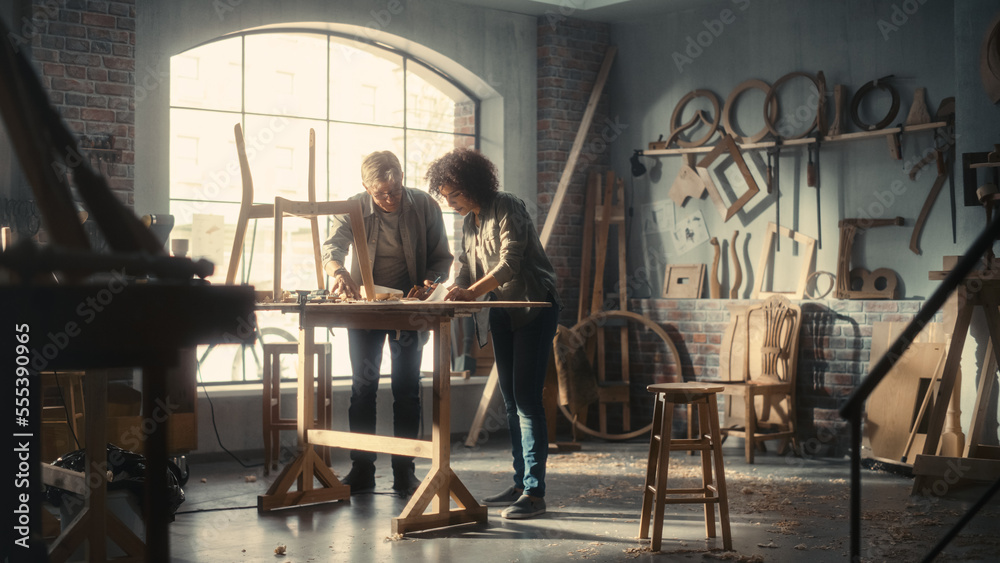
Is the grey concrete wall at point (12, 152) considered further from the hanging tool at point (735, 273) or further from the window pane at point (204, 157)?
the hanging tool at point (735, 273)

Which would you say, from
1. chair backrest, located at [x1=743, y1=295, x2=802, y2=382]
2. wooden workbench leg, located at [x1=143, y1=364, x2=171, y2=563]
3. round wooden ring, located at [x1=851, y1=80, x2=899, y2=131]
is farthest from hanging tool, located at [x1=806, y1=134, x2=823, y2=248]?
wooden workbench leg, located at [x1=143, y1=364, x2=171, y2=563]

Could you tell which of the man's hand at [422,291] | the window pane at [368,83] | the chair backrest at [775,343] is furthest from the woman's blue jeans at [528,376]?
the window pane at [368,83]

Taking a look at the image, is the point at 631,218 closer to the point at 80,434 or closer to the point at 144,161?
the point at 144,161

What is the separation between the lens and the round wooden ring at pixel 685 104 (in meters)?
6.65

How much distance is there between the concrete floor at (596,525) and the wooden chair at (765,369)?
601mm

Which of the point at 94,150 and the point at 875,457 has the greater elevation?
the point at 94,150

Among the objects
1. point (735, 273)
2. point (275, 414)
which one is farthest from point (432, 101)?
point (275, 414)

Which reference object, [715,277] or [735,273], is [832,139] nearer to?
[735,273]

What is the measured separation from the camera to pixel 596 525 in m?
3.89

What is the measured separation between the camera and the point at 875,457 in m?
5.37

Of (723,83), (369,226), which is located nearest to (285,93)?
(369,226)

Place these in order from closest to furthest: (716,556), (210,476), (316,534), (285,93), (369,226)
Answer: (716,556)
(316,534)
(369,226)
(210,476)
(285,93)

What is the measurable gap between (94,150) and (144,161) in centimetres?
33

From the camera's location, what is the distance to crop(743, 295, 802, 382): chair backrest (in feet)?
19.5
